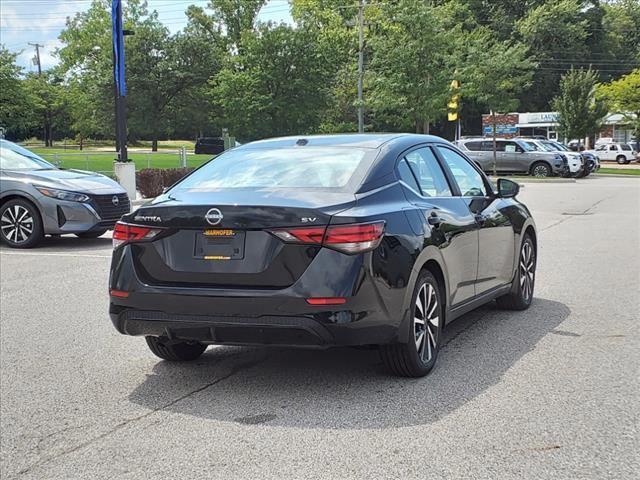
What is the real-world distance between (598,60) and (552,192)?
5708cm

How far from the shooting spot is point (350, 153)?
5.18 metres

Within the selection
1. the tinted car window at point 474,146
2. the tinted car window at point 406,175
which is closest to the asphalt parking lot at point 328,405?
the tinted car window at point 406,175

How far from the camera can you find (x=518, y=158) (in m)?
36.3

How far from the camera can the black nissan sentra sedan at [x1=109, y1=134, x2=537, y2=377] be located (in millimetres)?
4277

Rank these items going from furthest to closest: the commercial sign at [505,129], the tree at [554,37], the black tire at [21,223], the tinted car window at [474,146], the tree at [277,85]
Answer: the tree at [554,37]
the commercial sign at [505,129]
the tree at [277,85]
the tinted car window at [474,146]
the black tire at [21,223]

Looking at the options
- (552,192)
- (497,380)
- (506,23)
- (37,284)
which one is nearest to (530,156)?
(552,192)

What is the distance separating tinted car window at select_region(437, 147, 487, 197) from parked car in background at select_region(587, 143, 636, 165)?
5318cm

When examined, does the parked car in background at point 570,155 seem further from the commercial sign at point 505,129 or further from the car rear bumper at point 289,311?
the car rear bumper at point 289,311

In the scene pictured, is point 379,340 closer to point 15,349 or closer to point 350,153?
point 350,153

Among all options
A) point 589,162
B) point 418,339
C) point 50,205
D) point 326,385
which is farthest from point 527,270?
point 589,162

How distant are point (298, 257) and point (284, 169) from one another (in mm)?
959

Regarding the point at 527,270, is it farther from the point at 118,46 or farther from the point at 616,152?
the point at 616,152

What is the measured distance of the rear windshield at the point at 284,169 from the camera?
4.84 metres

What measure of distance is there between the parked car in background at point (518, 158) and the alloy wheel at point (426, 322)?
31.9m
